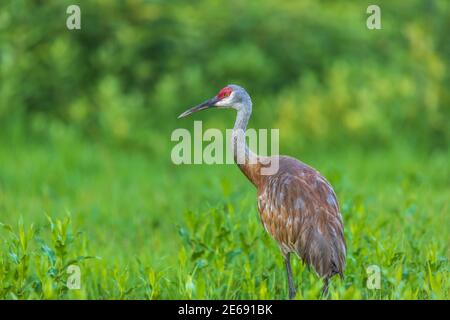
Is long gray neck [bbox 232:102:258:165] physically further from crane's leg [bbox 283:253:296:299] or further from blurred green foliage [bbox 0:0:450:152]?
blurred green foliage [bbox 0:0:450:152]

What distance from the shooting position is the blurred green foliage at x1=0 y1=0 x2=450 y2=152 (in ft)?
38.0

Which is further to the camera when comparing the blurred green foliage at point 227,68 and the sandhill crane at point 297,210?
the blurred green foliage at point 227,68

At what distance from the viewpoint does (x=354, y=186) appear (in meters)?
9.70

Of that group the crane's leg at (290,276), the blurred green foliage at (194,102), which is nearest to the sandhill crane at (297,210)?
the crane's leg at (290,276)

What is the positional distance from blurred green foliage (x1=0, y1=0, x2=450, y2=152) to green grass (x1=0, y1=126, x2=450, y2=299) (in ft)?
1.60

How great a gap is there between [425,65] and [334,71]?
4.53ft

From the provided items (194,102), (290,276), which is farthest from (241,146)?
(194,102)

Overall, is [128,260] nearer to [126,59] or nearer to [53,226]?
[53,226]

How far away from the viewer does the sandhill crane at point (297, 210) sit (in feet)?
18.4

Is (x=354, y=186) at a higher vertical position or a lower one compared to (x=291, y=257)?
higher

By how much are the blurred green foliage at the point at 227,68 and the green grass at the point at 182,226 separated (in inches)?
19.2

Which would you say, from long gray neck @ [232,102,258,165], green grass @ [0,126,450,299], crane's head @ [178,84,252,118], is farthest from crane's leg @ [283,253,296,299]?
crane's head @ [178,84,252,118]

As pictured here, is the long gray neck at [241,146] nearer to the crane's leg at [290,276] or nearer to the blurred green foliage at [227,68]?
the crane's leg at [290,276]
